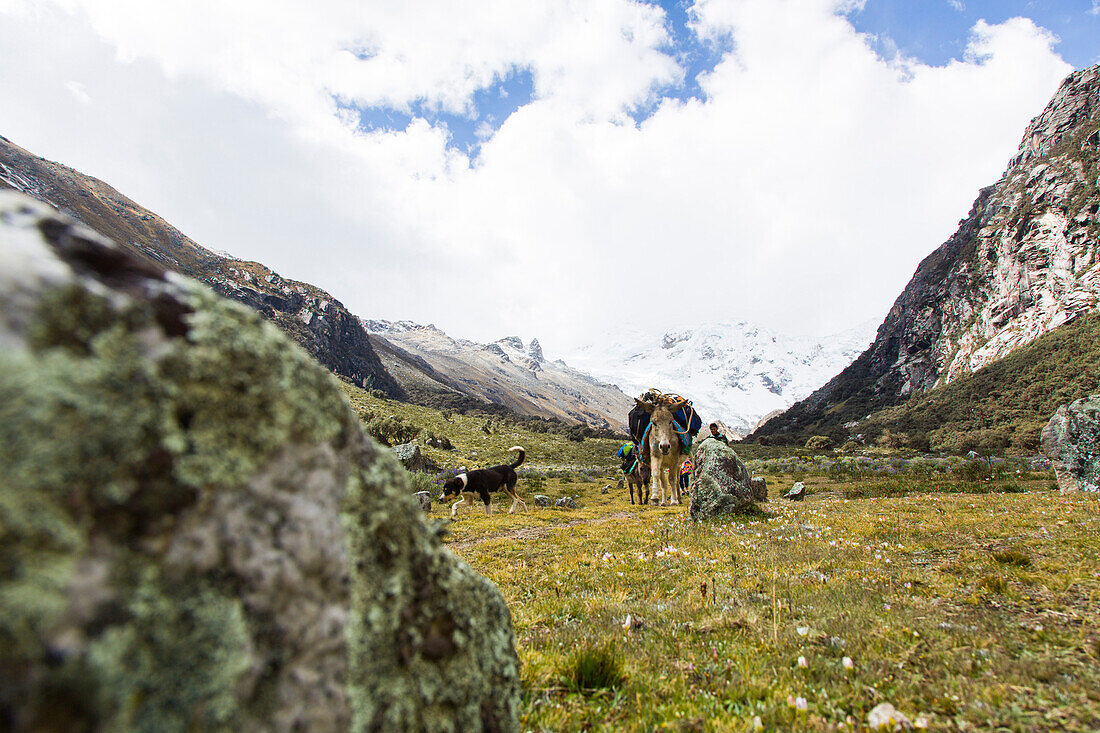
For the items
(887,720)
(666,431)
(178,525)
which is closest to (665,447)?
(666,431)

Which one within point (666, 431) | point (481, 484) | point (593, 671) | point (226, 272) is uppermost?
point (666, 431)

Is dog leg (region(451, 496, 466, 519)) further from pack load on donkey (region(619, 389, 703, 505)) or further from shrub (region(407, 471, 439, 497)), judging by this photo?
pack load on donkey (region(619, 389, 703, 505))

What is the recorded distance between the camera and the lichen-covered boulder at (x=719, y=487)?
45.2 feet

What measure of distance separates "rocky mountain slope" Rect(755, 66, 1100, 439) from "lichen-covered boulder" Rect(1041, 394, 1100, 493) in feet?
242

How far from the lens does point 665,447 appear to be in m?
18.7

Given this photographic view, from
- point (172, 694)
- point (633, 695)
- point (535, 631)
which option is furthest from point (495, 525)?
point (172, 694)

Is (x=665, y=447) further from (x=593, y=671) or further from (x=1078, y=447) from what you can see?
(x=593, y=671)

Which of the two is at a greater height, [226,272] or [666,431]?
[666,431]

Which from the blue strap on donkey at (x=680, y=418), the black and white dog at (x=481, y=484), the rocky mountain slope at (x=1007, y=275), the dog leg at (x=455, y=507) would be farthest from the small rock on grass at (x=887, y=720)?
the rocky mountain slope at (x=1007, y=275)

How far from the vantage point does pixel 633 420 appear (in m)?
23.3

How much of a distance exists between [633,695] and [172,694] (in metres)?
3.37

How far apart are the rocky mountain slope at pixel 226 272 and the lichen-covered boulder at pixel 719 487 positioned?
9622 centimetres

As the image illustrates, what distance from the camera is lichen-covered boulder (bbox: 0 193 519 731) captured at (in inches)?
42.1

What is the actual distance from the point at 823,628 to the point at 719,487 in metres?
9.64
